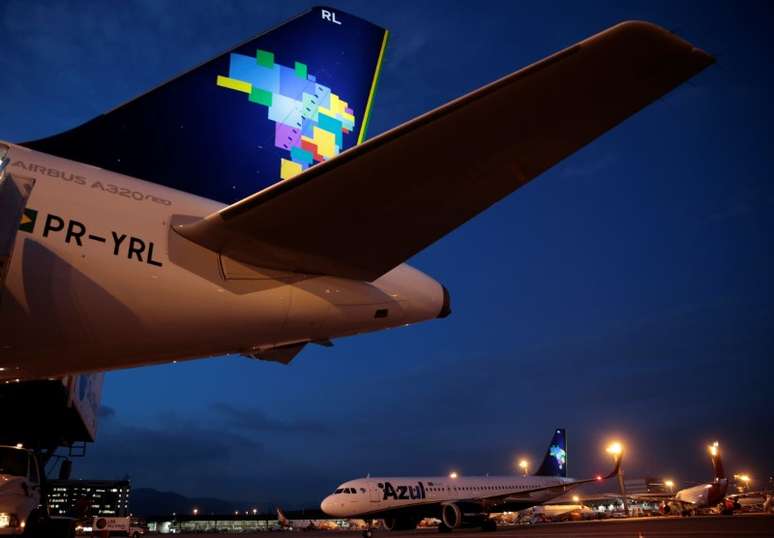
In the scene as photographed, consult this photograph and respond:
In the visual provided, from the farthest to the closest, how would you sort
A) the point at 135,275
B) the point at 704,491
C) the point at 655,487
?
the point at 655,487 → the point at 704,491 → the point at 135,275

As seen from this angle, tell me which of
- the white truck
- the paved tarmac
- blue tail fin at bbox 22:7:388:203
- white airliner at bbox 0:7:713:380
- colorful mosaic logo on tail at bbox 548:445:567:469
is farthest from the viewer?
colorful mosaic logo on tail at bbox 548:445:567:469

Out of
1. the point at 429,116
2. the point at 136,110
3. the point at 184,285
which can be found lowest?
the point at 184,285

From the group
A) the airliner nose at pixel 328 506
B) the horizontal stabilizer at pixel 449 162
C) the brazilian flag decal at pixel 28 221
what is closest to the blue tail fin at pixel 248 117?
the brazilian flag decal at pixel 28 221

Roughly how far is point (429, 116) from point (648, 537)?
17802 millimetres

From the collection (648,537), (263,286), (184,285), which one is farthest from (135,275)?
(648,537)

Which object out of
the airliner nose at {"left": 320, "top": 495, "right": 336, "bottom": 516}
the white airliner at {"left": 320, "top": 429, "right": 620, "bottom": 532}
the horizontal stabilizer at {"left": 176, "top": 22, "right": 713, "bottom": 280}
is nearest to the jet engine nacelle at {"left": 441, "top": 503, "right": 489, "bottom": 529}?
the white airliner at {"left": 320, "top": 429, "right": 620, "bottom": 532}

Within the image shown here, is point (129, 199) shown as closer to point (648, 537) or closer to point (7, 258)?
point (7, 258)

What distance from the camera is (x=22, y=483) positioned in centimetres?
788

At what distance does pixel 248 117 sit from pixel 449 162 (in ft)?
9.67

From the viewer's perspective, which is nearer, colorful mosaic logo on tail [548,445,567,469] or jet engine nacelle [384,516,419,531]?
jet engine nacelle [384,516,419,531]

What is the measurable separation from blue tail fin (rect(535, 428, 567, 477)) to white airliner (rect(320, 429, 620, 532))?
8.54 m

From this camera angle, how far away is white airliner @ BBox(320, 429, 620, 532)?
91.4 feet

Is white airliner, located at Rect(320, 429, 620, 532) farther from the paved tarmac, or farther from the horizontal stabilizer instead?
the horizontal stabilizer

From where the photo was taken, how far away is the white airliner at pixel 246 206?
10.6 feet
